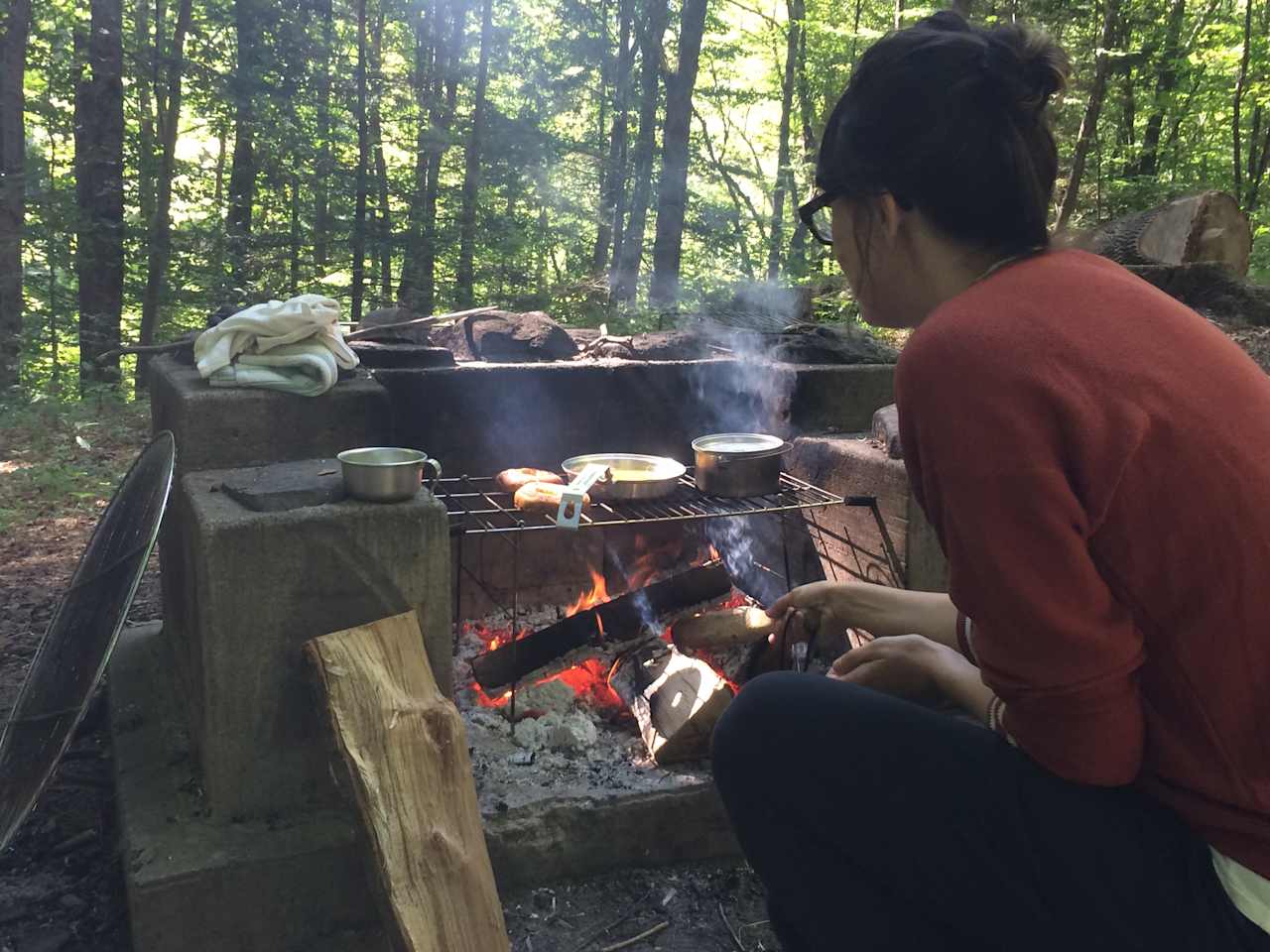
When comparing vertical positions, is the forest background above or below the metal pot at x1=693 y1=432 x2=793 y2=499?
above

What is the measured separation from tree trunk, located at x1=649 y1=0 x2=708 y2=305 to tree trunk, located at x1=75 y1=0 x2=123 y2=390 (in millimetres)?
7764

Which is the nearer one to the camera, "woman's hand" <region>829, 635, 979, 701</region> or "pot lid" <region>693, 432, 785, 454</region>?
"woman's hand" <region>829, 635, 979, 701</region>

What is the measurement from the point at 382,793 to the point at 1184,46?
15486 millimetres

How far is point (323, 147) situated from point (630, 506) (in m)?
12.0

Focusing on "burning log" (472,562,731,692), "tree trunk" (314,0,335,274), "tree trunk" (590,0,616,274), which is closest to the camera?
"burning log" (472,562,731,692)

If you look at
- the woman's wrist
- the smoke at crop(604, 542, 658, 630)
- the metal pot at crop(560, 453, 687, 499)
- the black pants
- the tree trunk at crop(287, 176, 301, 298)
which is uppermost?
the tree trunk at crop(287, 176, 301, 298)

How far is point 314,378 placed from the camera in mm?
3195

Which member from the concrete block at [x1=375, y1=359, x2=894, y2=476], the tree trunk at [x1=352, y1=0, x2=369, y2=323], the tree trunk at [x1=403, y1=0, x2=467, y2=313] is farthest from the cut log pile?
the tree trunk at [x1=352, y1=0, x2=369, y2=323]

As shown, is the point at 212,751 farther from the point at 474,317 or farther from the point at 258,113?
the point at 258,113

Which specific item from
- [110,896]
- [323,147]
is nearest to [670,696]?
[110,896]

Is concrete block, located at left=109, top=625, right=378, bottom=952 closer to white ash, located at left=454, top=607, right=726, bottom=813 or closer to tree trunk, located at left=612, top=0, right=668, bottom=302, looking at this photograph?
white ash, located at left=454, top=607, right=726, bottom=813

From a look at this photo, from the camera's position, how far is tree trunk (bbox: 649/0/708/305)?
50.1ft

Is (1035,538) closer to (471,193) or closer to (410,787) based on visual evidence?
(410,787)

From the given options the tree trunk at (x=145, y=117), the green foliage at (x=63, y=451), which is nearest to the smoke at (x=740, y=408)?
the green foliage at (x=63, y=451)
